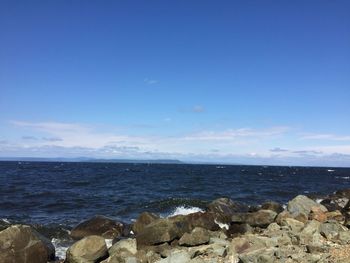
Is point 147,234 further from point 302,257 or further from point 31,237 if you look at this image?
point 302,257

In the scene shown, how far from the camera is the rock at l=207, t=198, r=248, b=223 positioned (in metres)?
22.9

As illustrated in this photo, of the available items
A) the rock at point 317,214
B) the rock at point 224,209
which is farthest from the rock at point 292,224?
the rock at point 224,209

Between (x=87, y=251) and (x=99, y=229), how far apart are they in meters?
5.37

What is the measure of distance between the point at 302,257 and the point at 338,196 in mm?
24214

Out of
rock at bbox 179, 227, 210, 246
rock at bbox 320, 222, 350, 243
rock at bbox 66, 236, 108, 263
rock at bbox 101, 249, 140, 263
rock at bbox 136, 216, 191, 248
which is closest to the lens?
rock at bbox 101, 249, 140, 263

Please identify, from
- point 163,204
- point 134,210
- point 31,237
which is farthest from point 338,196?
point 31,237

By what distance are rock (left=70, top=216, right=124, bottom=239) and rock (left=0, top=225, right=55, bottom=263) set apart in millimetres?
4726

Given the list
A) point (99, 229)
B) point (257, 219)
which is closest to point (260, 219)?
point (257, 219)

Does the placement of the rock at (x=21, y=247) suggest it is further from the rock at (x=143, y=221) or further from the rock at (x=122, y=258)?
the rock at (x=143, y=221)

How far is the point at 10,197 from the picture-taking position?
3544 centimetres

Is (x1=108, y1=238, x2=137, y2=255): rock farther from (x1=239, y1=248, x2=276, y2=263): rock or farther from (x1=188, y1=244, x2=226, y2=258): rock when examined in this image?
(x1=239, y1=248, x2=276, y2=263): rock

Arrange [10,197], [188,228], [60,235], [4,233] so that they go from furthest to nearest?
[10,197] < [60,235] < [188,228] < [4,233]

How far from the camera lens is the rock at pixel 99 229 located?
1989 cm

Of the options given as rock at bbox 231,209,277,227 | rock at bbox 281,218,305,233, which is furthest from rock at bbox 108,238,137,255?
rock at bbox 281,218,305,233
